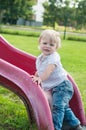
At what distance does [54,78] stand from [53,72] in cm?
6

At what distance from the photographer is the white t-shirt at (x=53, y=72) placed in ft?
12.1

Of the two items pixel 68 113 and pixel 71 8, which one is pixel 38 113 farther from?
pixel 71 8

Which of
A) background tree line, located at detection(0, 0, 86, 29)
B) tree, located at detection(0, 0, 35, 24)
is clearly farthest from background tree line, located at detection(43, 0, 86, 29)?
tree, located at detection(0, 0, 35, 24)

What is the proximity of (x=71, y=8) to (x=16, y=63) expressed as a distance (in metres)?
30.7

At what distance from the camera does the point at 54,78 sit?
149 inches

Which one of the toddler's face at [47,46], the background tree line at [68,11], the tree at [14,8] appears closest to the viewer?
the toddler's face at [47,46]

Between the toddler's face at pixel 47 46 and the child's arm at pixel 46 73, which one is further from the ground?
the toddler's face at pixel 47 46

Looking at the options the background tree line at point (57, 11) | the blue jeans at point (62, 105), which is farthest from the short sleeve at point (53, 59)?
the background tree line at point (57, 11)

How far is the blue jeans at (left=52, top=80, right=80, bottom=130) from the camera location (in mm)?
3633

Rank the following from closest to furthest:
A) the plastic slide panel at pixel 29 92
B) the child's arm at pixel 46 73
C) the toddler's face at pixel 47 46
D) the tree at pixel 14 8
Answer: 1. the plastic slide panel at pixel 29 92
2. the child's arm at pixel 46 73
3. the toddler's face at pixel 47 46
4. the tree at pixel 14 8

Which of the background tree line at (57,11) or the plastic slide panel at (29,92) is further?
the background tree line at (57,11)

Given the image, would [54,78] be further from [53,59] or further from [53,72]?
[53,59]

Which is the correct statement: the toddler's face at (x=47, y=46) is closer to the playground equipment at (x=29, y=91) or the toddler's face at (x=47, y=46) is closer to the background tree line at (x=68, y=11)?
the playground equipment at (x=29, y=91)

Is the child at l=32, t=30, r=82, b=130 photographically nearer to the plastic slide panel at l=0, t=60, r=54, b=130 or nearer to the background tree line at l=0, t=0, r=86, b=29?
the plastic slide panel at l=0, t=60, r=54, b=130
